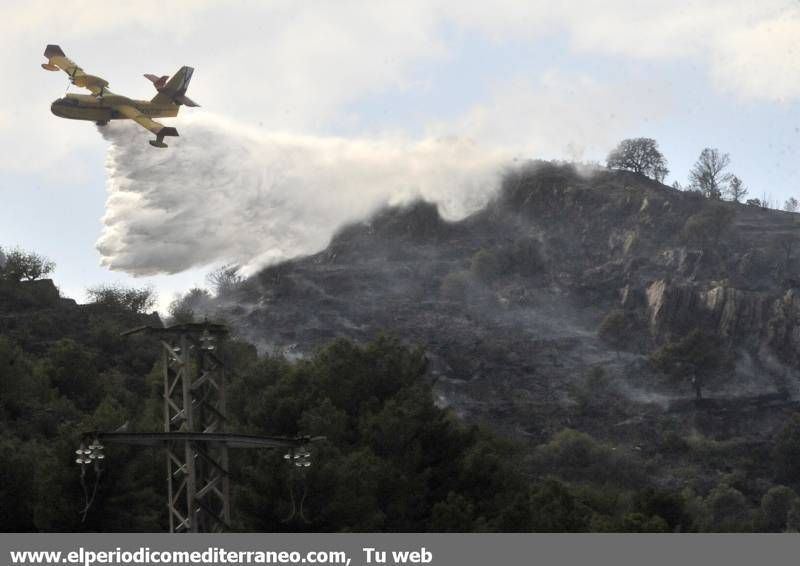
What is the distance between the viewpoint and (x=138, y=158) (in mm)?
145750

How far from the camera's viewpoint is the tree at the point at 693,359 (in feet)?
571

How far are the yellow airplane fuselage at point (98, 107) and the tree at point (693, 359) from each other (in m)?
72.7

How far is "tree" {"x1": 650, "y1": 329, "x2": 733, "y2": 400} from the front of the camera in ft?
571

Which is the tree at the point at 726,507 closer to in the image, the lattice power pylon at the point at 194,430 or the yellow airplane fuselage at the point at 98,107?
the yellow airplane fuselage at the point at 98,107

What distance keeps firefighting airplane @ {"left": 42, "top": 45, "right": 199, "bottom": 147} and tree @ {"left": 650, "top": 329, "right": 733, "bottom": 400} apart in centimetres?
7211

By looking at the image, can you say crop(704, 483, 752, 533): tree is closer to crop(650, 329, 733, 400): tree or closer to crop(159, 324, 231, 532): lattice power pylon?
crop(650, 329, 733, 400): tree

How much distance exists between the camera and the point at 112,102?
115250mm

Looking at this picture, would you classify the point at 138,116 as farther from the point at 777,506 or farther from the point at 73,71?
the point at 777,506

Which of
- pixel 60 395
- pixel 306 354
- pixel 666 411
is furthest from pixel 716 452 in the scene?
pixel 60 395

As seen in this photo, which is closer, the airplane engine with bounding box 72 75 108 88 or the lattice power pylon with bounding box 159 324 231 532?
the lattice power pylon with bounding box 159 324 231 532

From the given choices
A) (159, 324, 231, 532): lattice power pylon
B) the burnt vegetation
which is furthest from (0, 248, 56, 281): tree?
(159, 324, 231, 532): lattice power pylon

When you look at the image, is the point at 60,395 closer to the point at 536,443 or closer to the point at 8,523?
the point at 8,523

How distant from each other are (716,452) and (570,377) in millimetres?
23829

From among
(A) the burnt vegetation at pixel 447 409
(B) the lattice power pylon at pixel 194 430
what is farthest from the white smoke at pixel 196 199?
(B) the lattice power pylon at pixel 194 430
